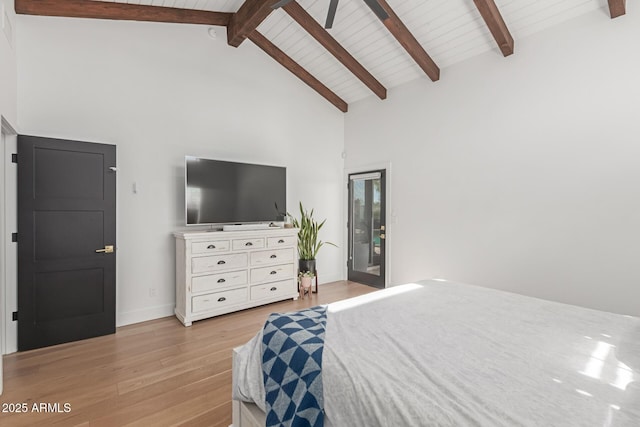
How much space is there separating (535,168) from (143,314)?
4666 mm

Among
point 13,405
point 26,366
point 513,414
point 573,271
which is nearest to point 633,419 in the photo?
point 513,414

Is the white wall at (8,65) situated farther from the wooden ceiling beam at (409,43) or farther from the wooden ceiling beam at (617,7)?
the wooden ceiling beam at (617,7)

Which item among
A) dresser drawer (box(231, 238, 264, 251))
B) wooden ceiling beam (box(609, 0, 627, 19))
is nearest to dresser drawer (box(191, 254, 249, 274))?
dresser drawer (box(231, 238, 264, 251))

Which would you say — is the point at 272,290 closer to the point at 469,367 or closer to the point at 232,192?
the point at 232,192

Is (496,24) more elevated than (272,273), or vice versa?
(496,24)

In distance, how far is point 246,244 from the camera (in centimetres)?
379

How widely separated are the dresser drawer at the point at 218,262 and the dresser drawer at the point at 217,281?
0.26ft

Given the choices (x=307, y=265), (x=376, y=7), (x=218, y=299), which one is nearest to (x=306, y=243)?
(x=307, y=265)

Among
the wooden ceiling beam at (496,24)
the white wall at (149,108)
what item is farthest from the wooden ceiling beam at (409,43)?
the white wall at (149,108)

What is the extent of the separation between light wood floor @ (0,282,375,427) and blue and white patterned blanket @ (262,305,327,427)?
2.49 ft

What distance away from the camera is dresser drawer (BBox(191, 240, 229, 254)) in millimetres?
3385

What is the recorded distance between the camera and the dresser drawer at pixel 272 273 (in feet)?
12.7

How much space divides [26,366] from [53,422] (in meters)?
1.02

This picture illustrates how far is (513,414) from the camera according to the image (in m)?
0.89
